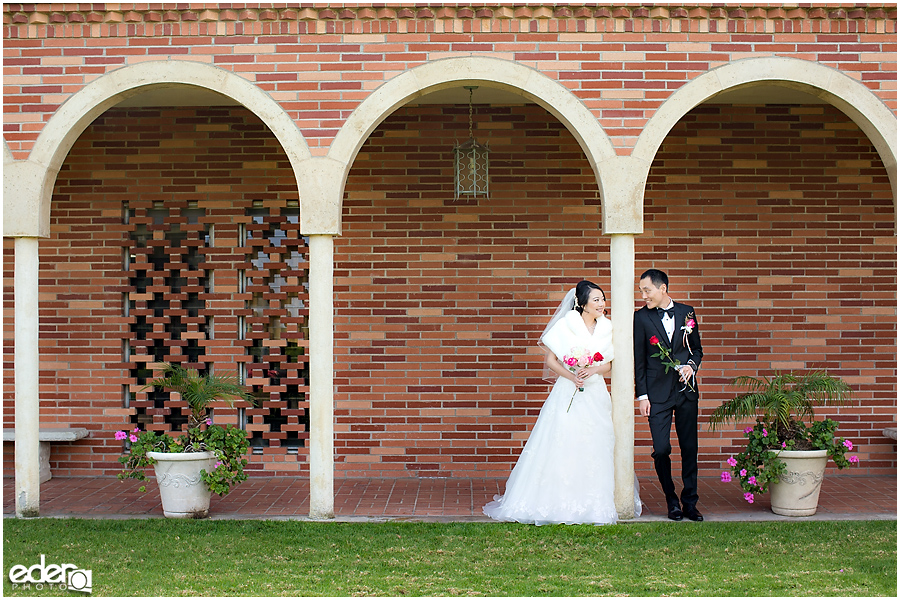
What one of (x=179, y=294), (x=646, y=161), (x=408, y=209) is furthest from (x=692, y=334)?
(x=179, y=294)

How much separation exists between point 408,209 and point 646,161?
2.60m

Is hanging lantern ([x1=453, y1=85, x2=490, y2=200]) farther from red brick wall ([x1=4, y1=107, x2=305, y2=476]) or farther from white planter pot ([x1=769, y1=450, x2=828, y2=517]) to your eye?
white planter pot ([x1=769, y1=450, x2=828, y2=517])

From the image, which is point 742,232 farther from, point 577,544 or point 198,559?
point 198,559

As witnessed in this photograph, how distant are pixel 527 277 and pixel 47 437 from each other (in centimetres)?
481

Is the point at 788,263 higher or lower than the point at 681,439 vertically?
higher

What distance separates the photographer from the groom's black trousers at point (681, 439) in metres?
5.80

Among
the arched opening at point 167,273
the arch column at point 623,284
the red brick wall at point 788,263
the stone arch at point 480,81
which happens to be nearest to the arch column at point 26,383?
the arched opening at point 167,273

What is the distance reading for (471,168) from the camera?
6738 millimetres

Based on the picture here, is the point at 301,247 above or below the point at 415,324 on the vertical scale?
above

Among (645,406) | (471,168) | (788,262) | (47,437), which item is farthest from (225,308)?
(788,262)

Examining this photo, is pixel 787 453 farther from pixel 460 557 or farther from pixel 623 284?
pixel 460 557

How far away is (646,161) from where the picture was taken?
5691mm

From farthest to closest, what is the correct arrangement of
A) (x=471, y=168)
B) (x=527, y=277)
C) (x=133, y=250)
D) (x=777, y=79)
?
(x=133, y=250)
(x=527, y=277)
(x=471, y=168)
(x=777, y=79)

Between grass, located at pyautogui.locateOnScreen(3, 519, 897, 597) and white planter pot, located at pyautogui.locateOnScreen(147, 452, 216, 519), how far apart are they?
0.14 metres
